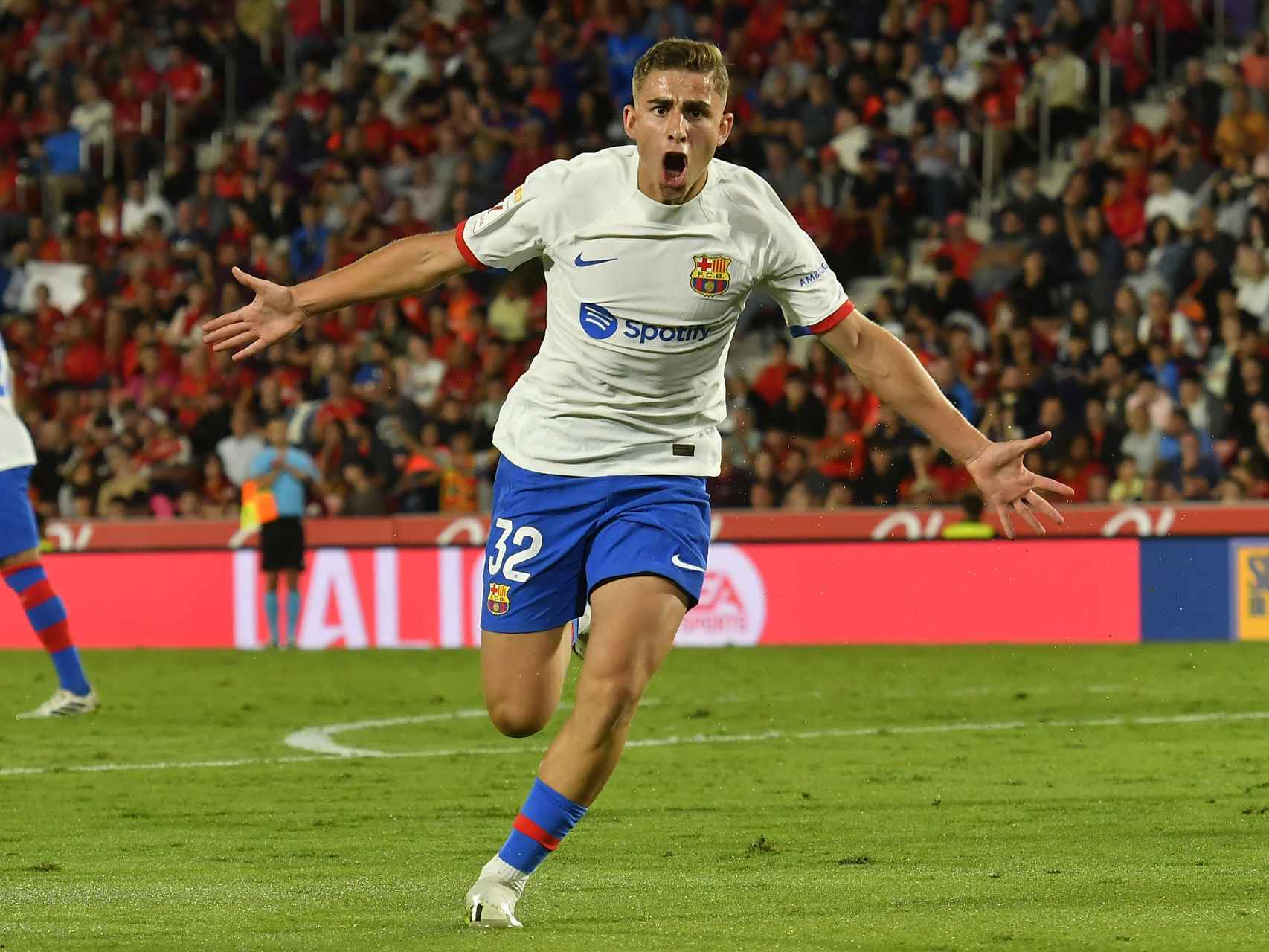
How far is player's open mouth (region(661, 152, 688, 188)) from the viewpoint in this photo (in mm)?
5996

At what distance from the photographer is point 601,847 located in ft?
24.2

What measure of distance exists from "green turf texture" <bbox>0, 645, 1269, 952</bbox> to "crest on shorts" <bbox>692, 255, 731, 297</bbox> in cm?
170

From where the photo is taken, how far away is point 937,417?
243 inches

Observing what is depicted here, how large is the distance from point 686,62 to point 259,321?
139cm

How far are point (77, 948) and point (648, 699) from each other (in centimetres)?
818

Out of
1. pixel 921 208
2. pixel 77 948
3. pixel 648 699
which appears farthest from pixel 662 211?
pixel 921 208

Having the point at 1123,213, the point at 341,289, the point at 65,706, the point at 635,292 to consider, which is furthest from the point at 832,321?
the point at 1123,213

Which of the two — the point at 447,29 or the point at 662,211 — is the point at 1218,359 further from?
the point at 662,211

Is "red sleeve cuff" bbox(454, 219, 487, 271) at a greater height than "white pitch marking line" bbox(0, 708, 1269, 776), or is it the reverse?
"red sleeve cuff" bbox(454, 219, 487, 271)

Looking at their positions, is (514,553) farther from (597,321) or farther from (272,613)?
(272,613)

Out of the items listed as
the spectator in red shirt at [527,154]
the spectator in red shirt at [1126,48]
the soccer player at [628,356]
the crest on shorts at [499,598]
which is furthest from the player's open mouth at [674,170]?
the spectator in red shirt at [527,154]

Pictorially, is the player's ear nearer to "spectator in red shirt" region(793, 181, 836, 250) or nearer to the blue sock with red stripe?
the blue sock with red stripe

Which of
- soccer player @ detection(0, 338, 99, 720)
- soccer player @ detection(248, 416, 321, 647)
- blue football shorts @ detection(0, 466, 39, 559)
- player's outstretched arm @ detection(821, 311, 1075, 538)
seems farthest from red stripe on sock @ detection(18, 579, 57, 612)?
player's outstretched arm @ detection(821, 311, 1075, 538)

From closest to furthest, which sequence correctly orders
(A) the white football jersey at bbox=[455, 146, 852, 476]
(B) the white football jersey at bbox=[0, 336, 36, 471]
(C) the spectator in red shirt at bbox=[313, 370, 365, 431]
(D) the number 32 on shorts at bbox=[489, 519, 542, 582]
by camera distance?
(A) the white football jersey at bbox=[455, 146, 852, 476], (D) the number 32 on shorts at bbox=[489, 519, 542, 582], (B) the white football jersey at bbox=[0, 336, 36, 471], (C) the spectator in red shirt at bbox=[313, 370, 365, 431]
